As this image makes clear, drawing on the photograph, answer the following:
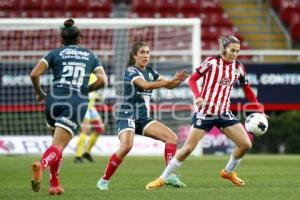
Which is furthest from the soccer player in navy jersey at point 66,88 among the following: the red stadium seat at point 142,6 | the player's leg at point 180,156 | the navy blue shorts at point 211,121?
the red stadium seat at point 142,6

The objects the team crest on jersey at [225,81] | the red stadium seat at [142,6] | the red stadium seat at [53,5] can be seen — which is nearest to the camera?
the team crest on jersey at [225,81]

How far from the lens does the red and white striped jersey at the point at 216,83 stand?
431 inches

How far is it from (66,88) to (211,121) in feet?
6.77

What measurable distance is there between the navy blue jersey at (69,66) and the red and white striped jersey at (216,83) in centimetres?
177

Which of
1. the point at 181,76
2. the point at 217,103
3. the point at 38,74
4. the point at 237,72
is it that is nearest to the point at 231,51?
the point at 237,72

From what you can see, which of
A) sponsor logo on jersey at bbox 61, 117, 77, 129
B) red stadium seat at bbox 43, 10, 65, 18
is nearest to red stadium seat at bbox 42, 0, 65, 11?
red stadium seat at bbox 43, 10, 65, 18

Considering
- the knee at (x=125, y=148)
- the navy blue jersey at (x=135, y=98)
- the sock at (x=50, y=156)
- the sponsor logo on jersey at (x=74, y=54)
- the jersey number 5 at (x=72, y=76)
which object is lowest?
the knee at (x=125, y=148)

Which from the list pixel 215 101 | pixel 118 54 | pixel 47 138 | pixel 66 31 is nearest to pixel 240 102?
pixel 118 54

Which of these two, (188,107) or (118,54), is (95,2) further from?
(188,107)

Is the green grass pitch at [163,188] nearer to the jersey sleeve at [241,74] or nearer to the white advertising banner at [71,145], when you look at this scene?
the jersey sleeve at [241,74]

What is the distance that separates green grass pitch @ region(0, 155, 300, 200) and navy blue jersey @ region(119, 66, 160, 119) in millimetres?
943

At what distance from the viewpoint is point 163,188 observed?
35.7 ft

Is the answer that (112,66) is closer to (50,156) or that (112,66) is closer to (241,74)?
(241,74)

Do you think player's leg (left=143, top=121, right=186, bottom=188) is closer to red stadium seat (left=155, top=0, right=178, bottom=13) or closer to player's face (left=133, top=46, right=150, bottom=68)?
player's face (left=133, top=46, right=150, bottom=68)
